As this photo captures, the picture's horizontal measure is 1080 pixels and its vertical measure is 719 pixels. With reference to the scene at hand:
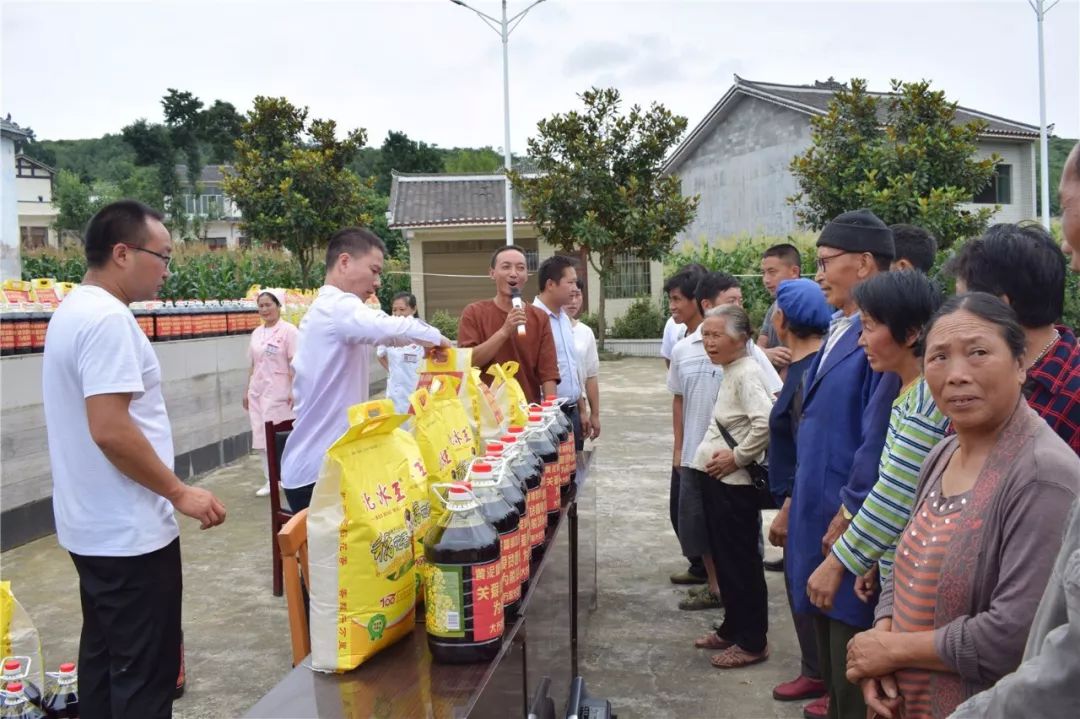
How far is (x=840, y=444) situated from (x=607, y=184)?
49.6 ft

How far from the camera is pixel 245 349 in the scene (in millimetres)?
8555

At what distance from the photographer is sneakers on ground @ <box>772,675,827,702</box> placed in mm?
3213

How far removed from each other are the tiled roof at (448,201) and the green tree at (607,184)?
178 inches

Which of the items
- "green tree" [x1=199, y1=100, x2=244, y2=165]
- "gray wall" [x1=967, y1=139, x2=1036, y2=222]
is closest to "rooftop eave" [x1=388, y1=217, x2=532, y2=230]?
"gray wall" [x1=967, y1=139, x2=1036, y2=222]

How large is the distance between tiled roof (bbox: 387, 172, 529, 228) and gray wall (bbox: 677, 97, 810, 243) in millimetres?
5611

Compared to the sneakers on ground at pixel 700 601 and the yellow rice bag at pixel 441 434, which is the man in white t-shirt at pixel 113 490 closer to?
the yellow rice bag at pixel 441 434

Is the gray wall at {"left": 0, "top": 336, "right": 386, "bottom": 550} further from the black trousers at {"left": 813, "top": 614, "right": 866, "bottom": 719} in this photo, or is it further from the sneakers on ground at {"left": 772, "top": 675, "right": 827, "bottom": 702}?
the black trousers at {"left": 813, "top": 614, "right": 866, "bottom": 719}

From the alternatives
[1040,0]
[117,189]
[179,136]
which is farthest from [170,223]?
[1040,0]

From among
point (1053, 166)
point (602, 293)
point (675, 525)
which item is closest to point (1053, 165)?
point (1053, 166)

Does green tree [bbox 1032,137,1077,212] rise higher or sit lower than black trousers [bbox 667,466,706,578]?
higher

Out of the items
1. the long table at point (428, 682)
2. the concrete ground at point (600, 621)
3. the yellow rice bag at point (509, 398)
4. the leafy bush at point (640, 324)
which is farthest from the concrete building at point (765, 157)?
the long table at point (428, 682)

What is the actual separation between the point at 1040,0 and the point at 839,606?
58.2 ft

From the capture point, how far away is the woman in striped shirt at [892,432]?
1976mm

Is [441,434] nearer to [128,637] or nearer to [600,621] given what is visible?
[128,637]
